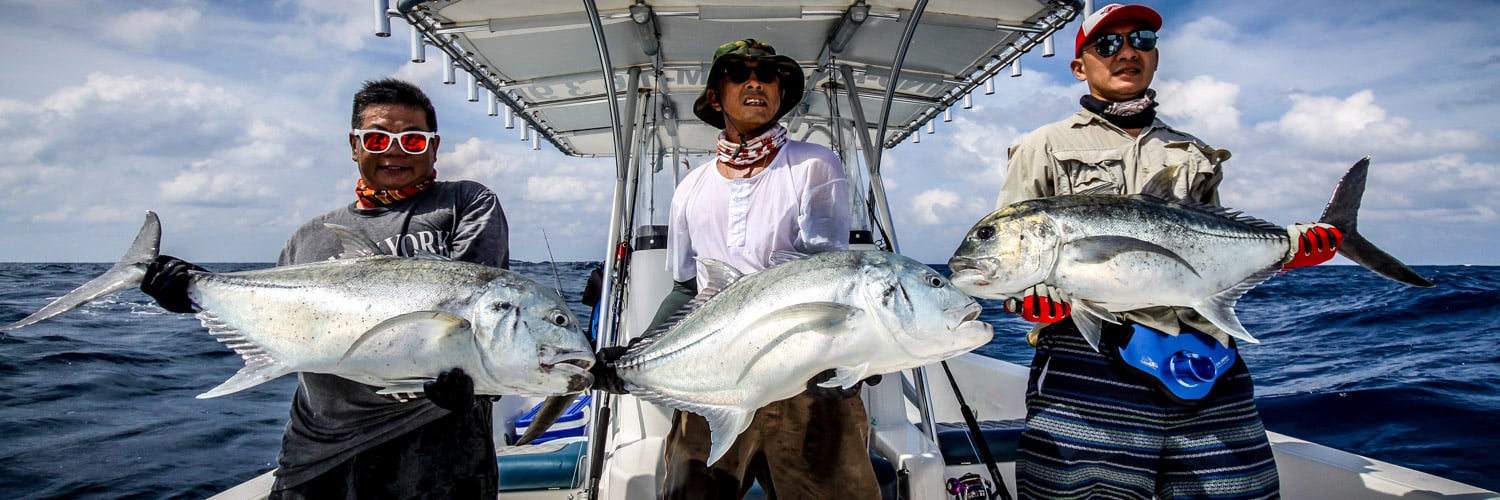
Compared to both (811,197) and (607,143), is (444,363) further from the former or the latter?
(607,143)

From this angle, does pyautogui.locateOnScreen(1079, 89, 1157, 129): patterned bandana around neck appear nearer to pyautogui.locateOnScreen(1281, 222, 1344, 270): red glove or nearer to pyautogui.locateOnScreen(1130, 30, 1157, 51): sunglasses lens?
pyautogui.locateOnScreen(1130, 30, 1157, 51): sunglasses lens

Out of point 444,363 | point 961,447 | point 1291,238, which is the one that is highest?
point 1291,238

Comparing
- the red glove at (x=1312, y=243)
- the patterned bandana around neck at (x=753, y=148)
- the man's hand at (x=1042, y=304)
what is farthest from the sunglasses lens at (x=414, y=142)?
the red glove at (x=1312, y=243)

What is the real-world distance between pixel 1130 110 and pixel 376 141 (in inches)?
90.9

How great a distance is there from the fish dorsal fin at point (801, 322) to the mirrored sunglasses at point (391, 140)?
125 cm

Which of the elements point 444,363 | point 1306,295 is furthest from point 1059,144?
point 1306,295

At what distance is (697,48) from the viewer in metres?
4.46

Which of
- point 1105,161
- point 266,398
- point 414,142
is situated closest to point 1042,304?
point 1105,161

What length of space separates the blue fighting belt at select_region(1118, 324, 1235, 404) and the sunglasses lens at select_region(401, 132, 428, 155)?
7.24 feet

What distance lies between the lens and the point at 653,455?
3.35 meters

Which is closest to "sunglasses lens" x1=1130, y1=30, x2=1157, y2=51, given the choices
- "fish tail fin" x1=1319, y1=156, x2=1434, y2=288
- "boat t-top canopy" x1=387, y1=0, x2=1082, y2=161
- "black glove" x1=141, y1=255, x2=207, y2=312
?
"fish tail fin" x1=1319, y1=156, x2=1434, y2=288

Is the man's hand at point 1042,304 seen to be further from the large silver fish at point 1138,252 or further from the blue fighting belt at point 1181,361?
the blue fighting belt at point 1181,361

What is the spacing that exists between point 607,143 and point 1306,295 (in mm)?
20459

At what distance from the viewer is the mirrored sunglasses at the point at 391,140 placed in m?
2.13
